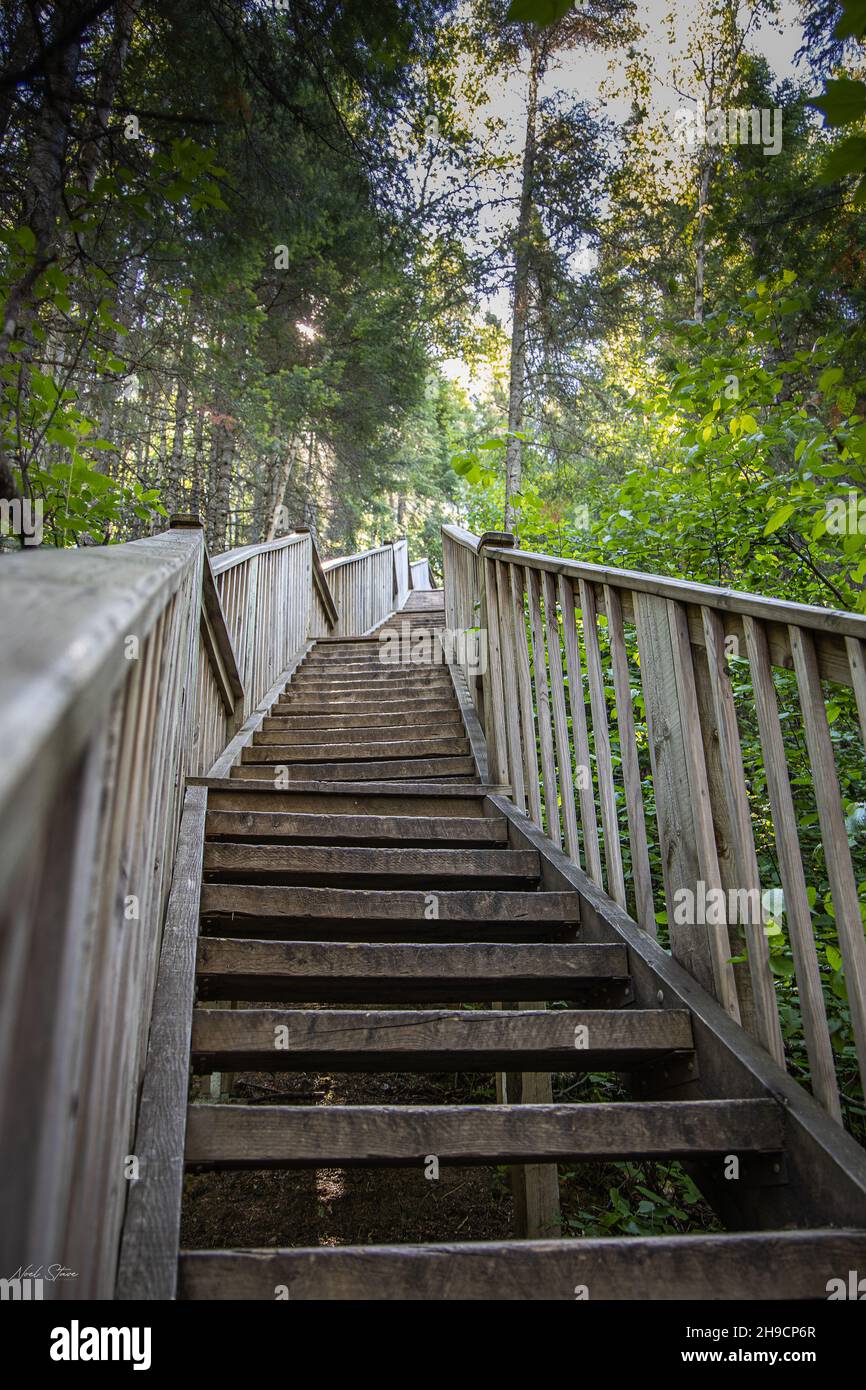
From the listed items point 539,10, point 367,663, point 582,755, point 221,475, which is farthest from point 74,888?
point 221,475

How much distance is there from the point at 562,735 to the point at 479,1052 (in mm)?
1301

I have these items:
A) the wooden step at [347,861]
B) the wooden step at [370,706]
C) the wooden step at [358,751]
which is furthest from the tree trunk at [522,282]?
the wooden step at [347,861]

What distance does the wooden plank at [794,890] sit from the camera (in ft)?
4.88

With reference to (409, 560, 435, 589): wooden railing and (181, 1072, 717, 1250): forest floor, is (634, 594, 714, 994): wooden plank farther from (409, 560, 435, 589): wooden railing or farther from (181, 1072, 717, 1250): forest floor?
(409, 560, 435, 589): wooden railing

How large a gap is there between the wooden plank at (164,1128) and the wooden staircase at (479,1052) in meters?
0.08

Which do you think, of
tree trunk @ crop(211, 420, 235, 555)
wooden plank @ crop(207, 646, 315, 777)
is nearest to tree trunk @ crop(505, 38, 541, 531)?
tree trunk @ crop(211, 420, 235, 555)

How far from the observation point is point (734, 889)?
6.05 feet

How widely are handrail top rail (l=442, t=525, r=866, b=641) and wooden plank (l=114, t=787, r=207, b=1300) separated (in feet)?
5.19

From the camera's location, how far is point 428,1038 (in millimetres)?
1746

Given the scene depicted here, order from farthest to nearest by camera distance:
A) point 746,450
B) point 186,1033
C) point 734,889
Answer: point 746,450 < point 734,889 < point 186,1033

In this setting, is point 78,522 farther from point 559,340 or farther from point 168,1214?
point 559,340

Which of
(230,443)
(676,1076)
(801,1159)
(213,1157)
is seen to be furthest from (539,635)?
(230,443)

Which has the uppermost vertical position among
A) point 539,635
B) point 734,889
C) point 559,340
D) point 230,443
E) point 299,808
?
point 559,340

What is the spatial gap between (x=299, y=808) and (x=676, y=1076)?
189 cm
